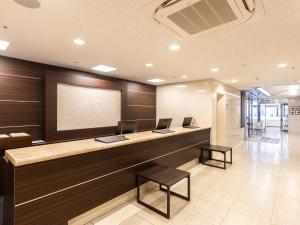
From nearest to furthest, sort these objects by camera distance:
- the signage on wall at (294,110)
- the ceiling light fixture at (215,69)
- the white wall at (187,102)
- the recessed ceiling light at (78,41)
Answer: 1. the recessed ceiling light at (78,41)
2. the ceiling light fixture at (215,69)
3. the white wall at (187,102)
4. the signage on wall at (294,110)

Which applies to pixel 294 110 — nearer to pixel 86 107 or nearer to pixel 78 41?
pixel 86 107

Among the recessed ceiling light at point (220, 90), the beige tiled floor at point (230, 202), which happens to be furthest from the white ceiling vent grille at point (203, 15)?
the recessed ceiling light at point (220, 90)

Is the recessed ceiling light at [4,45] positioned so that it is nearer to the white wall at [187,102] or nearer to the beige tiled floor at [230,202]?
the beige tiled floor at [230,202]

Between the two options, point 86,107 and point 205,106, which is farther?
point 205,106

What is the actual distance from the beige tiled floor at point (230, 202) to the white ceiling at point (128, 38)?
2.63 metres

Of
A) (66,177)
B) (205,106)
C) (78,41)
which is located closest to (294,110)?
(205,106)

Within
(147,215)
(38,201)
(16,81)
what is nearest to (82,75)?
(16,81)

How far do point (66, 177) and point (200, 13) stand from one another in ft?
7.92

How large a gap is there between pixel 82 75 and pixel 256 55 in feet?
13.7

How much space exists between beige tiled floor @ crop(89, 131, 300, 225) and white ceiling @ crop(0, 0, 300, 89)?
2630mm

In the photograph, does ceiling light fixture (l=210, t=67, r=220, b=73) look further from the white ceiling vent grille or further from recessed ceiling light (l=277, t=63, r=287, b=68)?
the white ceiling vent grille

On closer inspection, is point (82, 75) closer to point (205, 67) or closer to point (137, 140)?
point (137, 140)

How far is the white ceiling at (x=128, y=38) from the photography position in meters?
1.85

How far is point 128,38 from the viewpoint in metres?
2.57
